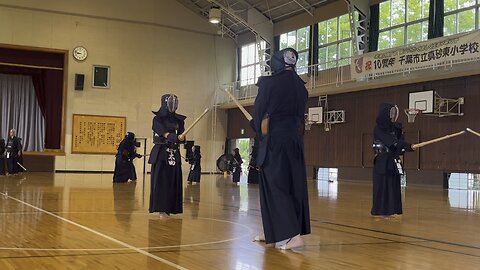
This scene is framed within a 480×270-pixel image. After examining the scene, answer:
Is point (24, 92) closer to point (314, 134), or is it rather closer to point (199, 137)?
point (199, 137)

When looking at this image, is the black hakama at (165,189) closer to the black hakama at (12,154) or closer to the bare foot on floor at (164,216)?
the bare foot on floor at (164,216)

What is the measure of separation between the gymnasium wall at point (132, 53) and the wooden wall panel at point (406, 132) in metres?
8.54

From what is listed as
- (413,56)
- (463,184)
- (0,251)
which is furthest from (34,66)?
(0,251)

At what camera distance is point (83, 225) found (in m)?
6.95

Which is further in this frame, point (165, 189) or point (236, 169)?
point (236, 169)

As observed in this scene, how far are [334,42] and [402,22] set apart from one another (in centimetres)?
412

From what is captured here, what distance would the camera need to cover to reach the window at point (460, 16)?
20641mm

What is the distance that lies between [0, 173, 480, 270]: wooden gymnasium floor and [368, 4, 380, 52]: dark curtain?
15.8 metres

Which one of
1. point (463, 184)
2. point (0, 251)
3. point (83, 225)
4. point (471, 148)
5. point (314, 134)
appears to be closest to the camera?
point (0, 251)

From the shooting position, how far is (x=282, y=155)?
562 centimetres

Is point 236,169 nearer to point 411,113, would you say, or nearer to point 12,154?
point 411,113

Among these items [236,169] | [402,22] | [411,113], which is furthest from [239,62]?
[411,113]

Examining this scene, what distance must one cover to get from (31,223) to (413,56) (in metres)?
17.0

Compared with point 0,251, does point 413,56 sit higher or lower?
higher
